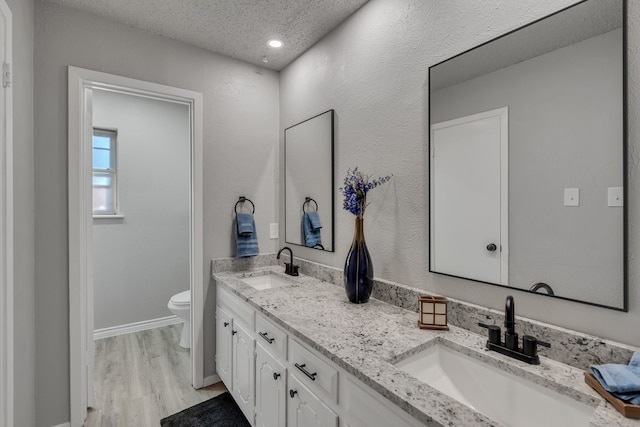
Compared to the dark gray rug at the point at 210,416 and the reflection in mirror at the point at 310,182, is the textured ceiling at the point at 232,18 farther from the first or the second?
the dark gray rug at the point at 210,416

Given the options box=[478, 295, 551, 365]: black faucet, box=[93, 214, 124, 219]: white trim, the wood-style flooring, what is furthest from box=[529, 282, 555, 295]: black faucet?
box=[93, 214, 124, 219]: white trim

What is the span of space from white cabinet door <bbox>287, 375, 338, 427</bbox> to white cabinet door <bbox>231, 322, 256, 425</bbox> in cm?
43

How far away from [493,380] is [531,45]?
117cm

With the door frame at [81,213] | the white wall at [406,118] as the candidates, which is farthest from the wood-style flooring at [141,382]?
the white wall at [406,118]

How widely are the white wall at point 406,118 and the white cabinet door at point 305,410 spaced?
0.70 meters

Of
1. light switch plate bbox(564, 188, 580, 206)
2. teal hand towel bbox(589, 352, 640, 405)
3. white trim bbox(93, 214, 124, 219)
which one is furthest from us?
white trim bbox(93, 214, 124, 219)

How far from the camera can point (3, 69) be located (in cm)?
123

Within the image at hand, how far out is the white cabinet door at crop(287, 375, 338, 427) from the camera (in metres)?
1.14

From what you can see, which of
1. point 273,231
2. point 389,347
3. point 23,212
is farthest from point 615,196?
point 23,212

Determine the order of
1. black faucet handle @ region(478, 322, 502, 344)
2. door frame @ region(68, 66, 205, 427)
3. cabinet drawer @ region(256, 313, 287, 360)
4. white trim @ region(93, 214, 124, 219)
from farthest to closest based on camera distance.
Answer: white trim @ region(93, 214, 124, 219) < door frame @ region(68, 66, 205, 427) < cabinet drawer @ region(256, 313, 287, 360) < black faucet handle @ region(478, 322, 502, 344)

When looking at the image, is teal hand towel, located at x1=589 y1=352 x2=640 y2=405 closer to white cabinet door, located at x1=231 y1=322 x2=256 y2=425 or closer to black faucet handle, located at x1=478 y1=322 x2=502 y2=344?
black faucet handle, located at x1=478 y1=322 x2=502 y2=344

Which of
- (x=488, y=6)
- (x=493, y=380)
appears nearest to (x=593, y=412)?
(x=493, y=380)

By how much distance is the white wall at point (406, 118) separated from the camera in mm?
969

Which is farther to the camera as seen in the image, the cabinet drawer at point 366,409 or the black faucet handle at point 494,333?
the black faucet handle at point 494,333
